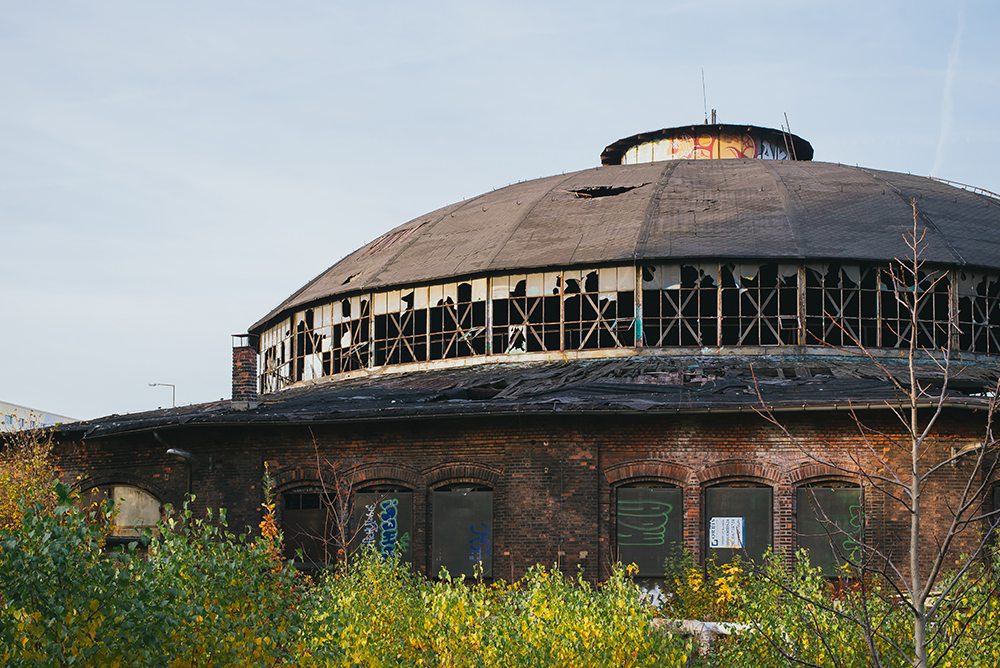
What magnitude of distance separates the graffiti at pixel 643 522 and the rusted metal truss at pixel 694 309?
557 cm

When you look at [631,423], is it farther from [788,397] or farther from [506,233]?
[506,233]

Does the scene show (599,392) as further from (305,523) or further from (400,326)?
(400,326)

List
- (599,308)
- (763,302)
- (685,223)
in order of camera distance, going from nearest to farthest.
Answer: (763,302)
(599,308)
(685,223)

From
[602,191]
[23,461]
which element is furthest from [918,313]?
[23,461]

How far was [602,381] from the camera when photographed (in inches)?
1099

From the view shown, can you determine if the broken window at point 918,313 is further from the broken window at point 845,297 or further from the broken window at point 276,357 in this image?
the broken window at point 276,357

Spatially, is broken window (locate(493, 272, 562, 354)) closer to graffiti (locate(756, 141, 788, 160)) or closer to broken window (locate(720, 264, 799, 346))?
broken window (locate(720, 264, 799, 346))

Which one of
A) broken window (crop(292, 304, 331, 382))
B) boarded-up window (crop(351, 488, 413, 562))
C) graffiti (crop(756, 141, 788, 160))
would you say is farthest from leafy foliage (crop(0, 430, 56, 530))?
graffiti (crop(756, 141, 788, 160))

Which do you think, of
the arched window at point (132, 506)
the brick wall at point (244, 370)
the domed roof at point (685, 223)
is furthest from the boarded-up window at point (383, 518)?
the brick wall at point (244, 370)

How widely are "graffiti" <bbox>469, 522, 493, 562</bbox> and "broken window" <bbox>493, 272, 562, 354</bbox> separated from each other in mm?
6055

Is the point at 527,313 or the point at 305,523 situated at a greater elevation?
the point at 527,313

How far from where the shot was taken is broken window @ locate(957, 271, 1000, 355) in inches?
1257

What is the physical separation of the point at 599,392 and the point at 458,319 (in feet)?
23.2

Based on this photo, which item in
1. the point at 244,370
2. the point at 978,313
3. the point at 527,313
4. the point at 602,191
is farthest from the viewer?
the point at 244,370
